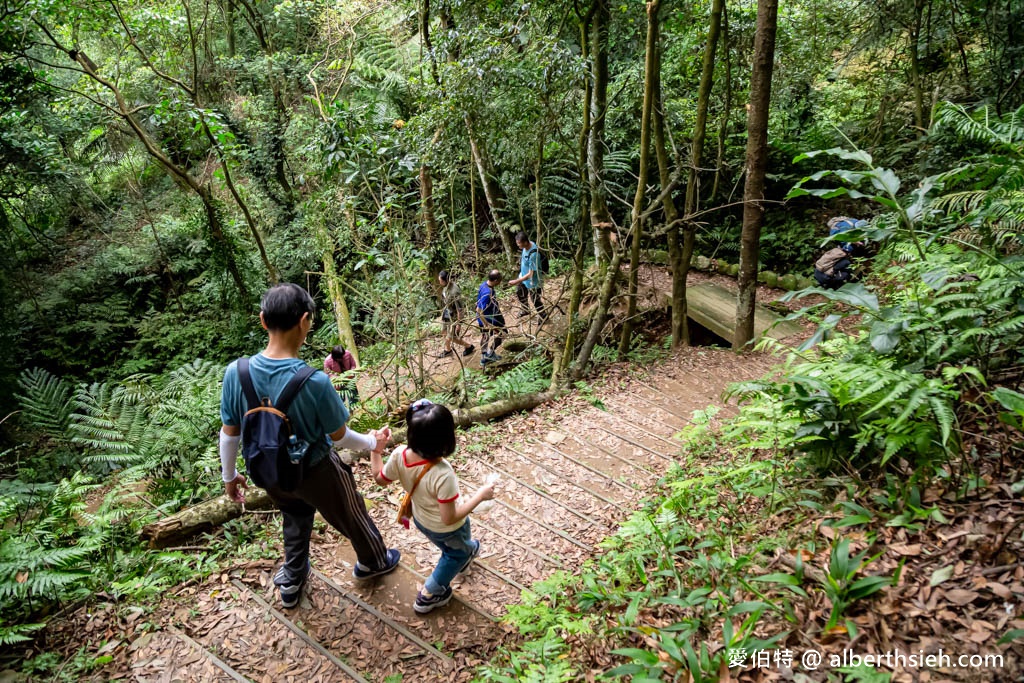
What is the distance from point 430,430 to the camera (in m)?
2.72

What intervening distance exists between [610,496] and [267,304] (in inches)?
123

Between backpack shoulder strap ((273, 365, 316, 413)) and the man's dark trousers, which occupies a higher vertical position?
backpack shoulder strap ((273, 365, 316, 413))

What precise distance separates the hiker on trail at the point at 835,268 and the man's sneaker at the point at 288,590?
316 inches

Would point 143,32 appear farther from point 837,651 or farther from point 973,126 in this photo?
point 837,651

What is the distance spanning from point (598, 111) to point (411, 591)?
611 cm

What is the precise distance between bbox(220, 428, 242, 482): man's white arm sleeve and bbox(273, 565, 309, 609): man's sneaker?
71 cm

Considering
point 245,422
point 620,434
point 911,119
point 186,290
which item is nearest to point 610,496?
point 620,434

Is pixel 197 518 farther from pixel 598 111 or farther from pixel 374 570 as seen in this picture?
pixel 598 111

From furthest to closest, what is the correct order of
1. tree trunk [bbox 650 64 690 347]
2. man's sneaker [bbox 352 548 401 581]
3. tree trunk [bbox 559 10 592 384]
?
tree trunk [bbox 650 64 690 347] → tree trunk [bbox 559 10 592 384] → man's sneaker [bbox 352 548 401 581]

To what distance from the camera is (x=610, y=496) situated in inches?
177

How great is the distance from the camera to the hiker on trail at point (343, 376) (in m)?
5.86

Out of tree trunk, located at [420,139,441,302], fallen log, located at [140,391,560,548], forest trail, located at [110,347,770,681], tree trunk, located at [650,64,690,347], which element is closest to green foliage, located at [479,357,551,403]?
forest trail, located at [110,347,770,681]

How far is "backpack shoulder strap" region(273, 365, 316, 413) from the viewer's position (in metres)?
2.57

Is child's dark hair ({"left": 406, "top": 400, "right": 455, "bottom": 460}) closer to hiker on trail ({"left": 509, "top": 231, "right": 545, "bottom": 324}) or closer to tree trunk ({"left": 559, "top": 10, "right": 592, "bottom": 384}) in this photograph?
tree trunk ({"left": 559, "top": 10, "right": 592, "bottom": 384})
